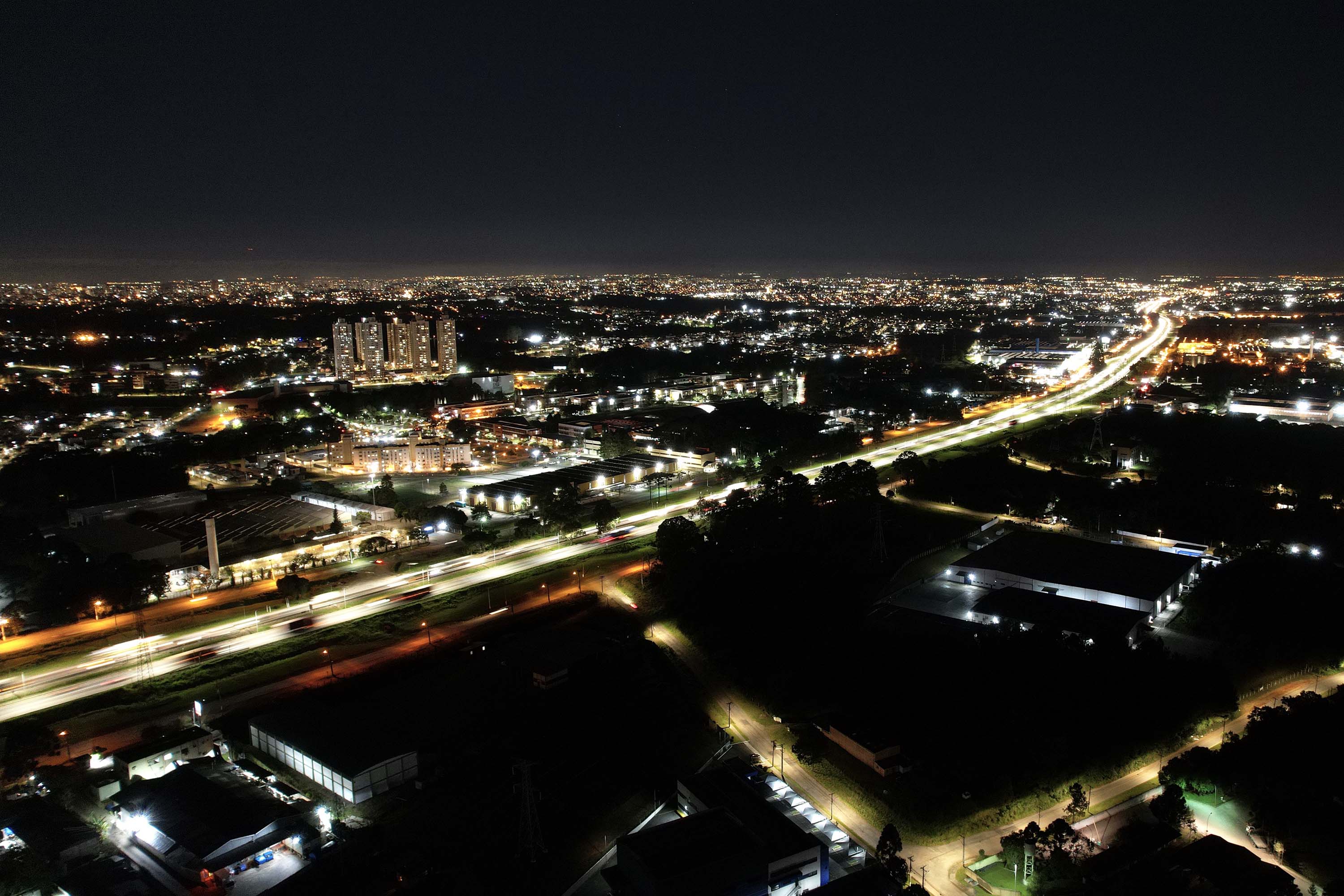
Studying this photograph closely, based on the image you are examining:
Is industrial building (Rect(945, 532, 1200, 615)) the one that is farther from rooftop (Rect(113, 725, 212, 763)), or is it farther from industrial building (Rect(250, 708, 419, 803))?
rooftop (Rect(113, 725, 212, 763))

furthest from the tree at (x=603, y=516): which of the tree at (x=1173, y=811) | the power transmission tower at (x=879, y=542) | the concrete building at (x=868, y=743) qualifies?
the tree at (x=1173, y=811)

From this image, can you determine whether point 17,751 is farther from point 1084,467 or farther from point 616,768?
point 1084,467

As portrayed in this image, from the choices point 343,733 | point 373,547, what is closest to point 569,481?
point 373,547

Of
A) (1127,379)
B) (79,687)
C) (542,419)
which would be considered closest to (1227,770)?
(79,687)

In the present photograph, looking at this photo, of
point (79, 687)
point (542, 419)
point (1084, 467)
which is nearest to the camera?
point (79, 687)

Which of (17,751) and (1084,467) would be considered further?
(1084,467)

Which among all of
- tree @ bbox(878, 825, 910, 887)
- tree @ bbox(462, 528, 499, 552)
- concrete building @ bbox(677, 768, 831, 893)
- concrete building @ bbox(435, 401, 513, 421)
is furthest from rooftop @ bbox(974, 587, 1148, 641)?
concrete building @ bbox(435, 401, 513, 421)

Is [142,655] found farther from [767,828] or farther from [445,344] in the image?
[445,344]
